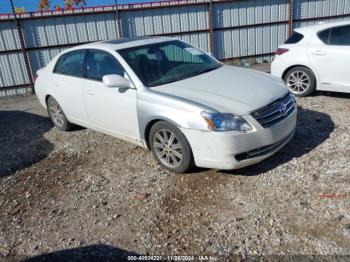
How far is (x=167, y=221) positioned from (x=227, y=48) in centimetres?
1066

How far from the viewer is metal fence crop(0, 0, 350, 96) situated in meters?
10.9

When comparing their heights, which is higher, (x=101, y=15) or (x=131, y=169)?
(x=101, y=15)

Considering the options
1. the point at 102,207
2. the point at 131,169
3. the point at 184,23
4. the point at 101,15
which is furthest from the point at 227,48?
the point at 102,207

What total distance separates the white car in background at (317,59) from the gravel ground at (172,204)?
4.22ft

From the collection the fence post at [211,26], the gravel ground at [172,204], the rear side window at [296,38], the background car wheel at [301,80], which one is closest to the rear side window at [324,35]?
the rear side window at [296,38]

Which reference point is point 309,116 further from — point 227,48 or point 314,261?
point 227,48

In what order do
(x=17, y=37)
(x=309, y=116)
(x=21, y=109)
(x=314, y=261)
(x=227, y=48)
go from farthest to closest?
(x=227, y=48) → (x=17, y=37) → (x=21, y=109) → (x=309, y=116) → (x=314, y=261)

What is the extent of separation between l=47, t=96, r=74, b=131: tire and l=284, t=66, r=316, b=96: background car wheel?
4361 mm

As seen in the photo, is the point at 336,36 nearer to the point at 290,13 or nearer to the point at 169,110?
the point at 169,110

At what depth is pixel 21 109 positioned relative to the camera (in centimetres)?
905

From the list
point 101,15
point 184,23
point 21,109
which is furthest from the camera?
point 184,23

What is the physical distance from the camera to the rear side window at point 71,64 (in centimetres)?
553

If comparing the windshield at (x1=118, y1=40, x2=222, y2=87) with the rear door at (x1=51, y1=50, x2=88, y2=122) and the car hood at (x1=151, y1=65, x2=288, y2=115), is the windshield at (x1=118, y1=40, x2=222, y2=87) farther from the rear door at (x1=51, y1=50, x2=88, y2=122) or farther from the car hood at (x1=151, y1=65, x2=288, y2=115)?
the rear door at (x1=51, y1=50, x2=88, y2=122)

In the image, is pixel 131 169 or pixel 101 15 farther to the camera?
pixel 101 15
